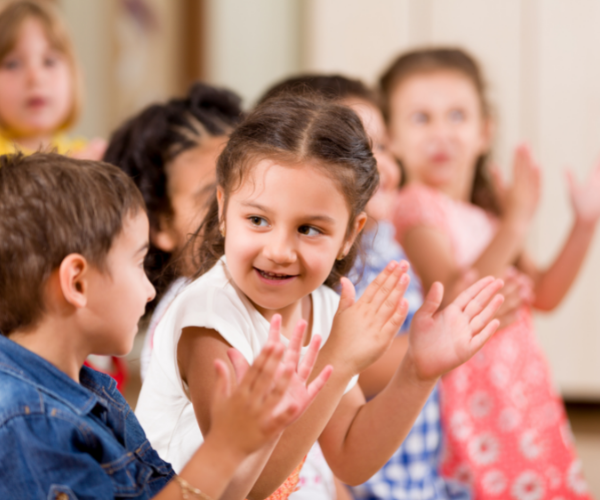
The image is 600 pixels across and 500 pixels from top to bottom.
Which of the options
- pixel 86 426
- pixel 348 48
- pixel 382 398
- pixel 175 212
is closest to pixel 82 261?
pixel 86 426

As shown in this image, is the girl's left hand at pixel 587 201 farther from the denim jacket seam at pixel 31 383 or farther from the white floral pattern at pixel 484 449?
the denim jacket seam at pixel 31 383

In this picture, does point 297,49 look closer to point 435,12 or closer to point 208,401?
point 435,12

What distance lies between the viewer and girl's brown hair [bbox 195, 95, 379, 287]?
675mm

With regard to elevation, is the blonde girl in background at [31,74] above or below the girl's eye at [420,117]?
above

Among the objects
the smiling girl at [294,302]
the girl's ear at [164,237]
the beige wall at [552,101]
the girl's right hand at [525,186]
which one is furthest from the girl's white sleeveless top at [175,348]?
the beige wall at [552,101]

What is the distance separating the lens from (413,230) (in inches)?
61.9

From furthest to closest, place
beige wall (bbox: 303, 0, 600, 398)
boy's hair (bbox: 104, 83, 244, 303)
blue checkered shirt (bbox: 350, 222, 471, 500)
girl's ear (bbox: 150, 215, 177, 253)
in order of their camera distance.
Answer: beige wall (bbox: 303, 0, 600, 398) < blue checkered shirt (bbox: 350, 222, 471, 500) < boy's hair (bbox: 104, 83, 244, 303) < girl's ear (bbox: 150, 215, 177, 253)

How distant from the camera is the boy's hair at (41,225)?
1.84ft

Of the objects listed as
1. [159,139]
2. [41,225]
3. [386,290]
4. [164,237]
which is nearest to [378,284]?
[386,290]

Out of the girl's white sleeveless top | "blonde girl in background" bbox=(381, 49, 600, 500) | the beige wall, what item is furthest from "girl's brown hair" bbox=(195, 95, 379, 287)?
the beige wall

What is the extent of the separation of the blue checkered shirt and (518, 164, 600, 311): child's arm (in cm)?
61

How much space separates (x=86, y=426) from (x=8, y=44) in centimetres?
120

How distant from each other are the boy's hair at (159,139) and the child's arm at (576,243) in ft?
3.17

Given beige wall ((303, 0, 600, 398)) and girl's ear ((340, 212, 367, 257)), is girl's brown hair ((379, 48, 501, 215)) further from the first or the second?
girl's ear ((340, 212, 367, 257))
